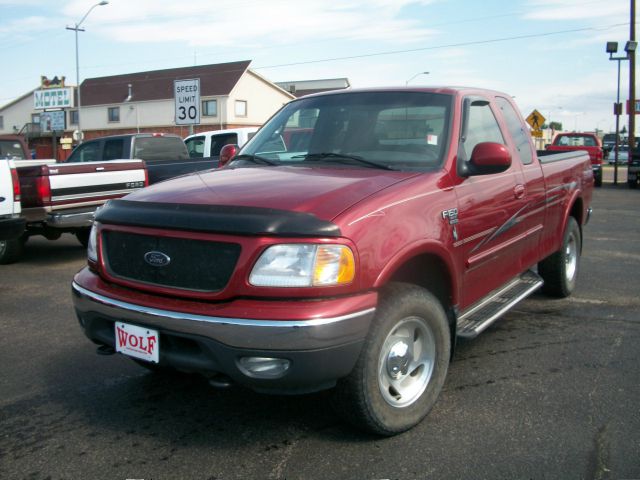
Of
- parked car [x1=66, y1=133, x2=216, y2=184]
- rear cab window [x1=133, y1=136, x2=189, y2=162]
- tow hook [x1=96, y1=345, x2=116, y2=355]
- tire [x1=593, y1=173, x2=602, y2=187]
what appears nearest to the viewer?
tow hook [x1=96, y1=345, x2=116, y2=355]

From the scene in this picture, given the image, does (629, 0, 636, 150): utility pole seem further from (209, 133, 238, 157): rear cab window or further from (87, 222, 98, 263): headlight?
(87, 222, 98, 263): headlight

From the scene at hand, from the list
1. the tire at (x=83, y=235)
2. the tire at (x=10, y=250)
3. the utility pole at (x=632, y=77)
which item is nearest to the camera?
the tire at (x=10, y=250)

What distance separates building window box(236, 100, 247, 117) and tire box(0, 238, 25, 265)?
1593 inches

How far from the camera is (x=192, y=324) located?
2.87 meters

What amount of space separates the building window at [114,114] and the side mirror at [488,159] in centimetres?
5128

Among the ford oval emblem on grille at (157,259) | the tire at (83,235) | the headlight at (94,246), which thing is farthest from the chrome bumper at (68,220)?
the ford oval emblem on grille at (157,259)

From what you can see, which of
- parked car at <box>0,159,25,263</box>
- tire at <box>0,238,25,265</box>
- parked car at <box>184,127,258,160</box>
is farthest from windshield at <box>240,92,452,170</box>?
parked car at <box>184,127,258,160</box>

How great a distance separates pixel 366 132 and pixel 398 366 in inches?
62.5

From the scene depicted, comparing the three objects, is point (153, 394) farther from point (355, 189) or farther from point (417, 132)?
point (417, 132)

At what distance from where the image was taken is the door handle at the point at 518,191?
4488 mm

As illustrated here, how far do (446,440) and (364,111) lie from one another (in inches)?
84.7

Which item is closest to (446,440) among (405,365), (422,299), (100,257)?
(405,365)

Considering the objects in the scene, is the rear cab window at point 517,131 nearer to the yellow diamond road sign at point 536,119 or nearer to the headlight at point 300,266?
the headlight at point 300,266

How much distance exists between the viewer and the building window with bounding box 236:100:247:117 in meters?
47.8
